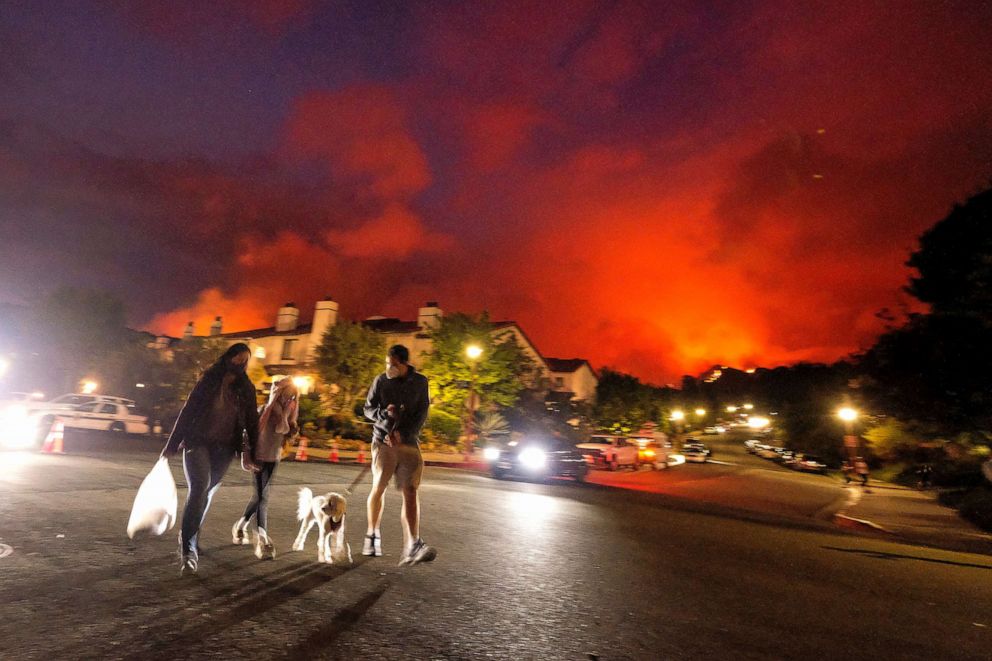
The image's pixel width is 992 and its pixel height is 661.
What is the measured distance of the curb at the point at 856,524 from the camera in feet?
38.9

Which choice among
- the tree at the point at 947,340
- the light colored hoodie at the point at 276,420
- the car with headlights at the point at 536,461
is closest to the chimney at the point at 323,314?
the car with headlights at the point at 536,461

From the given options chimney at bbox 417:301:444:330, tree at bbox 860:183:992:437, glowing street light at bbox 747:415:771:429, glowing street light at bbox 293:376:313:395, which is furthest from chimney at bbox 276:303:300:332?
glowing street light at bbox 747:415:771:429

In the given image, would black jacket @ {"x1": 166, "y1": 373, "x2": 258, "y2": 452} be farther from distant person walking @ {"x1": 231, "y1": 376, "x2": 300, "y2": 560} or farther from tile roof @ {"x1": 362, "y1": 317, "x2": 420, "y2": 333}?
tile roof @ {"x1": 362, "y1": 317, "x2": 420, "y2": 333}

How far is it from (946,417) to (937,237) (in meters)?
7.65

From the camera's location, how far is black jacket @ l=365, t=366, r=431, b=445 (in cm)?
525

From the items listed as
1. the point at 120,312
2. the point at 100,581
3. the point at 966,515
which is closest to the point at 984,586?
the point at 100,581

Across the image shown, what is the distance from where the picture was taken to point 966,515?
1513 cm

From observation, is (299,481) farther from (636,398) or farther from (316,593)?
(636,398)

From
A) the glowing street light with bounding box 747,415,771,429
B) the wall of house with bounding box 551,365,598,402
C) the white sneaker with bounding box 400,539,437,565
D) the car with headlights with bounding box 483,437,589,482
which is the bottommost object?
the white sneaker with bounding box 400,539,437,565

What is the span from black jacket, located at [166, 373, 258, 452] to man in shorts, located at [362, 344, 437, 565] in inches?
39.9

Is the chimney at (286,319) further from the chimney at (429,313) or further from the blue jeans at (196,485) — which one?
the blue jeans at (196,485)

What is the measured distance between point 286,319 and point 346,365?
16756 millimetres

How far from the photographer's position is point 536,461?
58.5ft

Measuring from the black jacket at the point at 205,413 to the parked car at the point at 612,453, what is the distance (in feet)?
73.9
